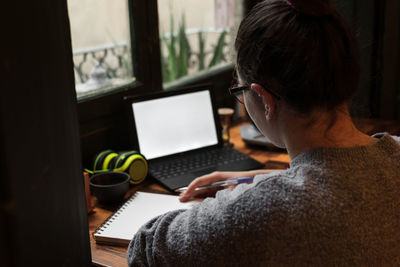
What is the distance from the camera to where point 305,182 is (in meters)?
0.76

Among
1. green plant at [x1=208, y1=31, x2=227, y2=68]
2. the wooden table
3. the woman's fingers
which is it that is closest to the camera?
the wooden table

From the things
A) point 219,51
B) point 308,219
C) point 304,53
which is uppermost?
point 304,53

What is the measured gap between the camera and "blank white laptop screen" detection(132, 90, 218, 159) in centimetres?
165

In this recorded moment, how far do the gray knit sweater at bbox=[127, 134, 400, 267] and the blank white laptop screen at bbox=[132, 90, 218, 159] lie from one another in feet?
2.81

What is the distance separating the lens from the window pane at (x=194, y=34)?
6.88ft

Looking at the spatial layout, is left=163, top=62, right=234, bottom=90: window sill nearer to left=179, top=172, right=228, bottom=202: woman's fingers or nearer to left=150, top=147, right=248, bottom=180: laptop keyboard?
left=150, top=147, right=248, bottom=180: laptop keyboard

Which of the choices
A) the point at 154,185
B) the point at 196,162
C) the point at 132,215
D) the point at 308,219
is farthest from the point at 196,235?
the point at 196,162

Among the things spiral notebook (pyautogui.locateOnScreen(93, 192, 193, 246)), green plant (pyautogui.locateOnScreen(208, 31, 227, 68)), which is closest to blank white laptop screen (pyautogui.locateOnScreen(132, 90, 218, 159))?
spiral notebook (pyautogui.locateOnScreen(93, 192, 193, 246))

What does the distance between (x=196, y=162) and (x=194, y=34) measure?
0.93m

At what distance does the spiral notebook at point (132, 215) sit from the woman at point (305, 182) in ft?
1.05

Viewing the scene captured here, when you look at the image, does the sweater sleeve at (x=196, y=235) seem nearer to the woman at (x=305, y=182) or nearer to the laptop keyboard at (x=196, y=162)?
the woman at (x=305, y=182)

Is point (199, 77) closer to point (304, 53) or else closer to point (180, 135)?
point (180, 135)

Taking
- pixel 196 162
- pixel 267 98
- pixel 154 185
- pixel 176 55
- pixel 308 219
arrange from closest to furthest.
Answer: pixel 308 219
pixel 267 98
pixel 154 185
pixel 196 162
pixel 176 55

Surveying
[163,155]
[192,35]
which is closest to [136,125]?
[163,155]
